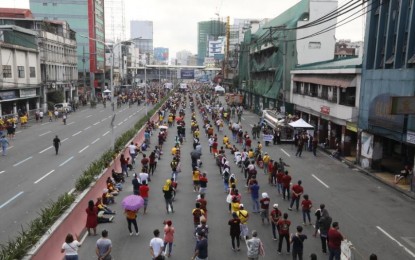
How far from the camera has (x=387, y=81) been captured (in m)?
22.4

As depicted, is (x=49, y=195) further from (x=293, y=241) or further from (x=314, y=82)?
(x=314, y=82)

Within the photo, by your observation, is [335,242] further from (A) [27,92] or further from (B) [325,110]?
(A) [27,92]

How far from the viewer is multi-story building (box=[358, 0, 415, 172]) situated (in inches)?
801

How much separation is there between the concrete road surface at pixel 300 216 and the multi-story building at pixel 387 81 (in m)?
2.59

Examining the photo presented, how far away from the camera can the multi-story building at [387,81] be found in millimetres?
20344

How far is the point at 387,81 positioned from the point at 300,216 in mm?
10716

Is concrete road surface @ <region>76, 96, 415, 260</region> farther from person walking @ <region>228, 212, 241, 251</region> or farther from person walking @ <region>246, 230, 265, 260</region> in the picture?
→ person walking @ <region>246, 230, 265, 260</region>

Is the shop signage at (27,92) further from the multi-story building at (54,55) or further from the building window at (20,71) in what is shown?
the multi-story building at (54,55)

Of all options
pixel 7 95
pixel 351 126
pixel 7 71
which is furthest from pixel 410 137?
pixel 7 71

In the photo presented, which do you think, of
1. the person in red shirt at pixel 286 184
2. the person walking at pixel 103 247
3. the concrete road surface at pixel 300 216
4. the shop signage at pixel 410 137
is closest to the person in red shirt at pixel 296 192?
the concrete road surface at pixel 300 216

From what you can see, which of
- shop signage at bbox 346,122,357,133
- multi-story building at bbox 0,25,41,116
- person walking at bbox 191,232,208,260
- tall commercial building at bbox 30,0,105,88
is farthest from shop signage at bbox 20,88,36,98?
person walking at bbox 191,232,208,260

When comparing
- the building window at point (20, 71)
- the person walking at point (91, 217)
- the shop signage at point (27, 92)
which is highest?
the building window at point (20, 71)

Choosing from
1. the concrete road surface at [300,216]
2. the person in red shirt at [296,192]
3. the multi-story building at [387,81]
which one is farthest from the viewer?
the multi-story building at [387,81]

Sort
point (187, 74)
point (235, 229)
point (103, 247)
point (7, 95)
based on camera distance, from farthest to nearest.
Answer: point (187, 74), point (7, 95), point (235, 229), point (103, 247)
